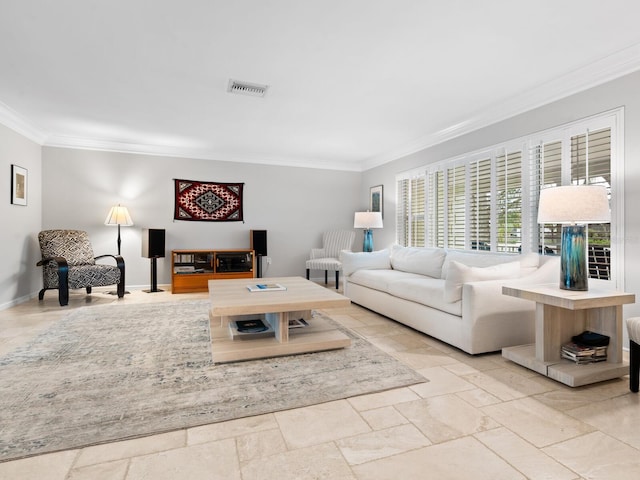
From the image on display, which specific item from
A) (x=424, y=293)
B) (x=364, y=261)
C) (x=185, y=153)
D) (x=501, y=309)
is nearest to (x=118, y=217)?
(x=185, y=153)

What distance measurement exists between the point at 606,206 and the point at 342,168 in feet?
16.8

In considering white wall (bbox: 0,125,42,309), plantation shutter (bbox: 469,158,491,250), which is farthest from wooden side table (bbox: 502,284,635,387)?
white wall (bbox: 0,125,42,309)

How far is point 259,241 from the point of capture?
619 cm

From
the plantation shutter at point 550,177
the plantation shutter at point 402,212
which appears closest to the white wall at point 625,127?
the plantation shutter at point 550,177

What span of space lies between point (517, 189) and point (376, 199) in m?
3.06

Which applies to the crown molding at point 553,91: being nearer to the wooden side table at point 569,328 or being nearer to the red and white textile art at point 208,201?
the wooden side table at point 569,328

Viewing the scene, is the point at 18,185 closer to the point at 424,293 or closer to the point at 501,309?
the point at 424,293

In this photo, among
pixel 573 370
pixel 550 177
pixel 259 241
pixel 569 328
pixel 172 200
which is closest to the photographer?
pixel 573 370

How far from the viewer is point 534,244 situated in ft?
11.6

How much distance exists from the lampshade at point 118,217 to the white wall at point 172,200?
1.27ft

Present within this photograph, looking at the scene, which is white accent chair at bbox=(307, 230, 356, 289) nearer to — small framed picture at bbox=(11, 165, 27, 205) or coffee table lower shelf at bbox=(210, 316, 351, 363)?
coffee table lower shelf at bbox=(210, 316, 351, 363)

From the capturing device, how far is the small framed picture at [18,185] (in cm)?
443

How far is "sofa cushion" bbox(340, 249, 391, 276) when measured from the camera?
481 centimetres

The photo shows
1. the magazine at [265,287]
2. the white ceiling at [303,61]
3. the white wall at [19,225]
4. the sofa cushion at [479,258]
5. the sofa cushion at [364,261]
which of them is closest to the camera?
the white ceiling at [303,61]
